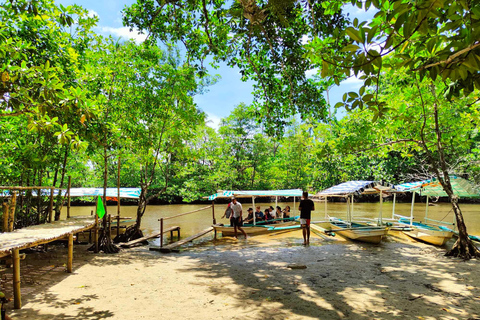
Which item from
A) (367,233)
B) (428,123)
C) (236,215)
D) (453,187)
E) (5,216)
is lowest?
(367,233)

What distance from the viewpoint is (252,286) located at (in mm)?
5605

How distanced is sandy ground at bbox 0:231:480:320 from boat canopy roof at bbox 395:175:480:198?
2.83 metres

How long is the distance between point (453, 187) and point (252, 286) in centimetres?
901

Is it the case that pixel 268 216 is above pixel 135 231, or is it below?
above

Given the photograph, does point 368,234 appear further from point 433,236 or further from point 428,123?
point 428,123

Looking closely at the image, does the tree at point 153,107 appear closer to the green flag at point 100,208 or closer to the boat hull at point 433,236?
the green flag at point 100,208

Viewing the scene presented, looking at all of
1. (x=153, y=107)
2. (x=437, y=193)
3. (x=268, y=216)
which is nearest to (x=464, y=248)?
(x=437, y=193)

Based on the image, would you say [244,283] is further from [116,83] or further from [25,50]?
[116,83]

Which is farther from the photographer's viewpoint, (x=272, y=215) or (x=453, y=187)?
(x=272, y=215)

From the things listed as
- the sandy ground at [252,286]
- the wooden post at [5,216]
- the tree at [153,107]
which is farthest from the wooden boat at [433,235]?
the wooden post at [5,216]

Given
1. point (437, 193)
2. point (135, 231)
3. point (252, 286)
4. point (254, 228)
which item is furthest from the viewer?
point (254, 228)

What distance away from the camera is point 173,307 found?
4.57m

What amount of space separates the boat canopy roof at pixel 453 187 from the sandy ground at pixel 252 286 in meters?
2.83

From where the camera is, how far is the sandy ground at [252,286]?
4.35m
